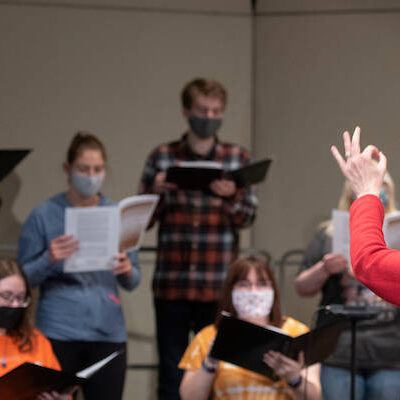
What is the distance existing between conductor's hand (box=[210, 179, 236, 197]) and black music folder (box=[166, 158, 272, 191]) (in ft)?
0.06

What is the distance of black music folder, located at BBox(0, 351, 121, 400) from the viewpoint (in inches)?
87.6

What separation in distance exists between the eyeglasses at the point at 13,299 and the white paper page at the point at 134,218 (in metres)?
0.51

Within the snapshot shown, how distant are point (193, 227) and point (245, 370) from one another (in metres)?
0.85

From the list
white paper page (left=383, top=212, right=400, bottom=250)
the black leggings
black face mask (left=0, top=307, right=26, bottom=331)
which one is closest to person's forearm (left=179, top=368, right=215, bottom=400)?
the black leggings

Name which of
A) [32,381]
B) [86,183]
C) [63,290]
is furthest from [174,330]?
[32,381]

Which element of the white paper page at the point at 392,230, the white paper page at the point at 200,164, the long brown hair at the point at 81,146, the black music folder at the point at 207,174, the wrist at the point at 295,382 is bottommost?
the wrist at the point at 295,382

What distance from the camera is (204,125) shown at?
347 cm

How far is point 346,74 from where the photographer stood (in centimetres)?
→ 348

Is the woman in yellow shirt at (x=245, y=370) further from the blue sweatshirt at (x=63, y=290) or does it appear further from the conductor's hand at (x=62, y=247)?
the conductor's hand at (x=62, y=247)

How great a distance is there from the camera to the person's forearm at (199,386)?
2750mm

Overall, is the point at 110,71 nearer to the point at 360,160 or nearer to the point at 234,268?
the point at 234,268

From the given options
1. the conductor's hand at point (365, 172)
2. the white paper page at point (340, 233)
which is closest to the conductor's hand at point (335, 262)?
the white paper page at point (340, 233)

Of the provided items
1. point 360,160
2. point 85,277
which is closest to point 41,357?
point 85,277

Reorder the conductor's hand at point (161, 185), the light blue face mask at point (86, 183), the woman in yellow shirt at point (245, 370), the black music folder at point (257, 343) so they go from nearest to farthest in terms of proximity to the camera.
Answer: the black music folder at point (257, 343) → the woman in yellow shirt at point (245, 370) → the light blue face mask at point (86, 183) → the conductor's hand at point (161, 185)
